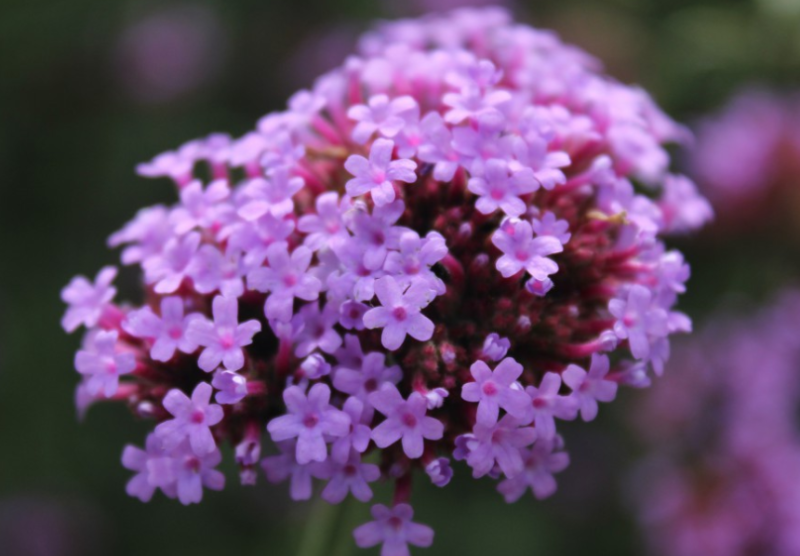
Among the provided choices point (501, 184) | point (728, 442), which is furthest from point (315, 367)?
point (728, 442)

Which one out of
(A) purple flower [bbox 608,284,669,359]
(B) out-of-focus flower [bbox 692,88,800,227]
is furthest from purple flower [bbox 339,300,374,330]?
(B) out-of-focus flower [bbox 692,88,800,227]

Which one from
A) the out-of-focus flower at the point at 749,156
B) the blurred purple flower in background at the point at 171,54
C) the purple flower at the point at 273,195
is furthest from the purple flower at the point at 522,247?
the blurred purple flower in background at the point at 171,54

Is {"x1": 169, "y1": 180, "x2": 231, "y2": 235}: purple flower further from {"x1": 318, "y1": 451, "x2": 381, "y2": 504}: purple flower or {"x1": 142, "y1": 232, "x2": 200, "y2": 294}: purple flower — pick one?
{"x1": 318, "y1": 451, "x2": 381, "y2": 504}: purple flower

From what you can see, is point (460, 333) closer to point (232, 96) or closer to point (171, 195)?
point (171, 195)

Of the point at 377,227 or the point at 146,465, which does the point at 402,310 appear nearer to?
the point at 377,227

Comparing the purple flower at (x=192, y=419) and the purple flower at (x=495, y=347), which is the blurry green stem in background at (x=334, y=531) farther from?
the purple flower at (x=495, y=347)

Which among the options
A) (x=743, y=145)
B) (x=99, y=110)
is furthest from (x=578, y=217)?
(x=99, y=110)
